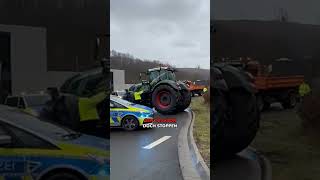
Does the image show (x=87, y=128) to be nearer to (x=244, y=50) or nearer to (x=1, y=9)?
(x=1, y=9)

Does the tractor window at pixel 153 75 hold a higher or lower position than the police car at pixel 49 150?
higher

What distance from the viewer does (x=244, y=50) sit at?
10.2ft

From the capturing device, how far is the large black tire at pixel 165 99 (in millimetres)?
3137

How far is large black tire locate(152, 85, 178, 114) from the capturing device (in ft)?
10.3

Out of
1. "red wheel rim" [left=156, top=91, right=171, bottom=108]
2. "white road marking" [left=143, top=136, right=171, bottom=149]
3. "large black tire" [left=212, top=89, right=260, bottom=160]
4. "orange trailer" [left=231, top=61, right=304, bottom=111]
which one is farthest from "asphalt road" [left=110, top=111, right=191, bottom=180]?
"orange trailer" [left=231, top=61, right=304, bottom=111]

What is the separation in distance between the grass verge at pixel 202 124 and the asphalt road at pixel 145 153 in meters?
0.09

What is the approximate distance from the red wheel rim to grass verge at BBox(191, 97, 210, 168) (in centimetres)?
22

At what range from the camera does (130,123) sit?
3.17 meters

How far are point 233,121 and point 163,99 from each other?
554 millimetres

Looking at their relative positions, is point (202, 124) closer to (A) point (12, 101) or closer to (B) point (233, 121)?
(B) point (233, 121)

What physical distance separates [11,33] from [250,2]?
70.1 inches

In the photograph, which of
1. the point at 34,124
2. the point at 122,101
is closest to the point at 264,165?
the point at 122,101

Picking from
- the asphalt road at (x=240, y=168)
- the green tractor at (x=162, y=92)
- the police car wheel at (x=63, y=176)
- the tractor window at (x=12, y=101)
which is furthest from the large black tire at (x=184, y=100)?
the tractor window at (x=12, y=101)

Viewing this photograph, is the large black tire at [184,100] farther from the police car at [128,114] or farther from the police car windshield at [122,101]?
the police car windshield at [122,101]
